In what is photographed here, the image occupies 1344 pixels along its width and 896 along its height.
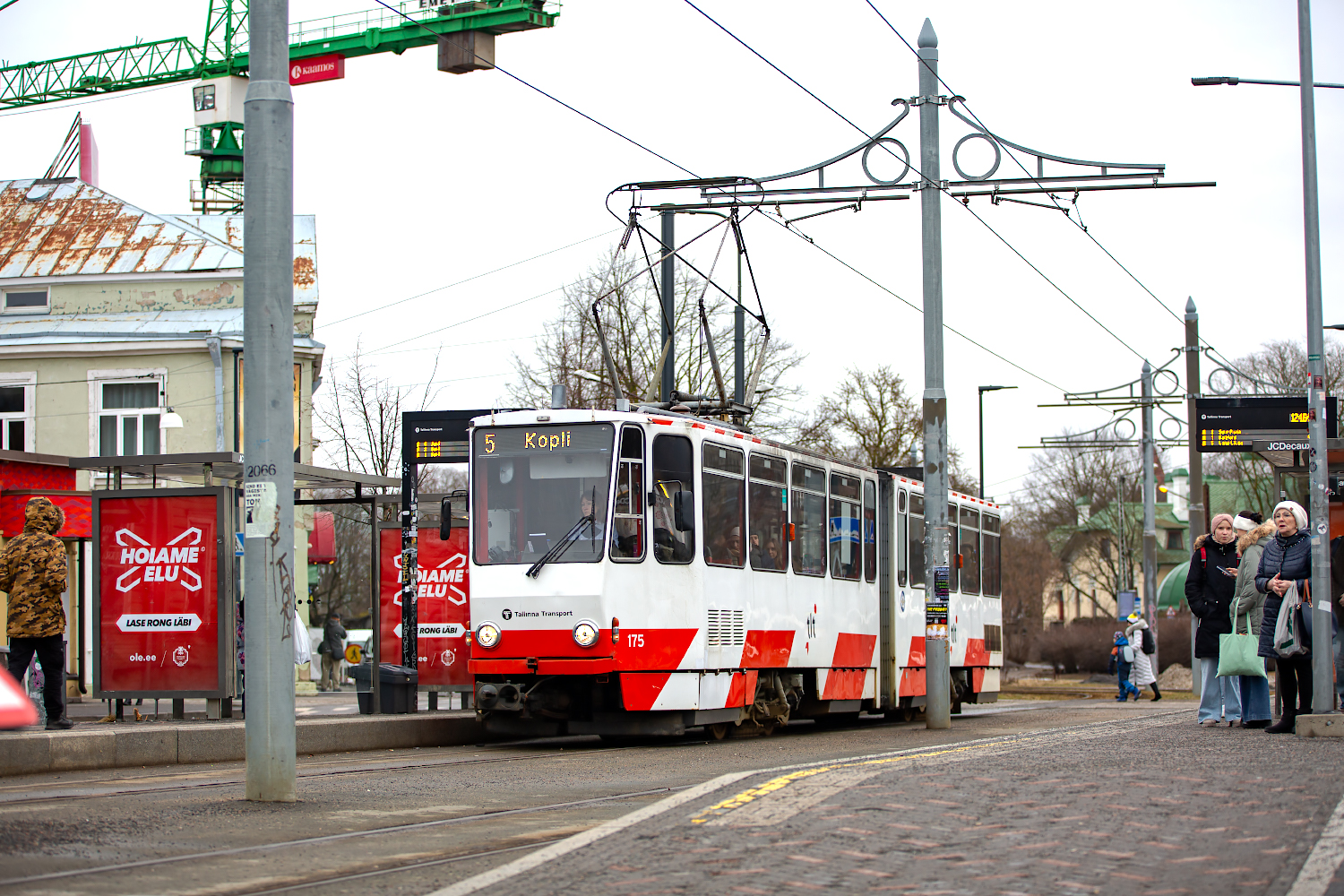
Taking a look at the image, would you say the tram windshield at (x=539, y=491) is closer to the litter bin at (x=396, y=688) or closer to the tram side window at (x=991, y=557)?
the litter bin at (x=396, y=688)

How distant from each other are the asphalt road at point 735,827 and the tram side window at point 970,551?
447 inches

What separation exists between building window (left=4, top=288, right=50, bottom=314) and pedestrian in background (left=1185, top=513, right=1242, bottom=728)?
2849 centimetres

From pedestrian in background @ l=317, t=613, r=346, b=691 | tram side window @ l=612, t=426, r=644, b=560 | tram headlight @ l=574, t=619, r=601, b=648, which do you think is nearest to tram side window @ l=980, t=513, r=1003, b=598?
tram side window @ l=612, t=426, r=644, b=560

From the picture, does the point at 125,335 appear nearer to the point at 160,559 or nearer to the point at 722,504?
the point at 160,559

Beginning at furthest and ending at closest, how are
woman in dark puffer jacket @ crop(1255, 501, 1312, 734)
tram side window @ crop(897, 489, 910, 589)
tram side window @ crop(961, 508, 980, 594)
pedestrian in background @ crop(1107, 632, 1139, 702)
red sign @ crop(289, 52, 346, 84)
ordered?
1. red sign @ crop(289, 52, 346, 84)
2. pedestrian in background @ crop(1107, 632, 1139, 702)
3. tram side window @ crop(961, 508, 980, 594)
4. tram side window @ crop(897, 489, 910, 589)
5. woman in dark puffer jacket @ crop(1255, 501, 1312, 734)

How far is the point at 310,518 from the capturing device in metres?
39.0

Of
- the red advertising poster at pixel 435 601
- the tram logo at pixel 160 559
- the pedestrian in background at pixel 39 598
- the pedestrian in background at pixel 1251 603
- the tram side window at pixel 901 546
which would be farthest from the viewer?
the tram side window at pixel 901 546

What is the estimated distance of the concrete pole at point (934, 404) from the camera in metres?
18.0

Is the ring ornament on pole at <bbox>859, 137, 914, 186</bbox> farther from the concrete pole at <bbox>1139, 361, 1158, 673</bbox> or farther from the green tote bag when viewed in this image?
the concrete pole at <bbox>1139, 361, 1158, 673</bbox>

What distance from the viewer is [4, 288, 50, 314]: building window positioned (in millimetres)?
35281

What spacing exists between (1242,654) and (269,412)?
8.62m

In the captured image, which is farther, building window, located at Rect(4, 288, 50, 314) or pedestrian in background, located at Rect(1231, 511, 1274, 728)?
building window, located at Rect(4, 288, 50, 314)

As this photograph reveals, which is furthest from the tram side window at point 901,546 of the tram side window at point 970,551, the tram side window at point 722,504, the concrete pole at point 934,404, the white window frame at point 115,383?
the white window frame at point 115,383

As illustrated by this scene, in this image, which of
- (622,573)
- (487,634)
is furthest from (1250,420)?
(487,634)
